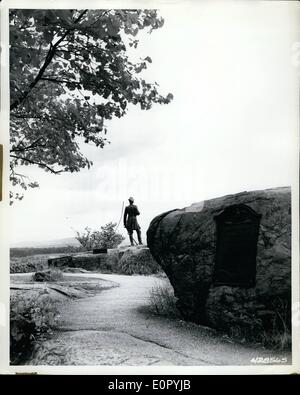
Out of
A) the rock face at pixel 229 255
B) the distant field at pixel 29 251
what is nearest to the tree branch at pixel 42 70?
the distant field at pixel 29 251

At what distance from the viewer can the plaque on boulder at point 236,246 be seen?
18.3 ft

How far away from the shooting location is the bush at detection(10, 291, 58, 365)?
18.3ft

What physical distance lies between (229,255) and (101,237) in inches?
52.6

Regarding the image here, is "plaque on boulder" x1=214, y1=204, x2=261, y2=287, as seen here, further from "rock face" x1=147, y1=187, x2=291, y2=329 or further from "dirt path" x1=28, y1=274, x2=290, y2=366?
"dirt path" x1=28, y1=274, x2=290, y2=366

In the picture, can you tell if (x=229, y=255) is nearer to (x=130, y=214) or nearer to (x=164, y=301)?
(x=164, y=301)

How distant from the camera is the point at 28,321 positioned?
5.61 meters

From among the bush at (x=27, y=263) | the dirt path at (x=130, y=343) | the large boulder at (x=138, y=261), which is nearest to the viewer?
the dirt path at (x=130, y=343)

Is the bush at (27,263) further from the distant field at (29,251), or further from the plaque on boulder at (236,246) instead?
the plaque on boulder at (236,246)

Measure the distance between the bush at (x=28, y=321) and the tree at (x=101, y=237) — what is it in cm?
69

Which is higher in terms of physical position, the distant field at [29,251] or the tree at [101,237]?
the tree at [101,237]

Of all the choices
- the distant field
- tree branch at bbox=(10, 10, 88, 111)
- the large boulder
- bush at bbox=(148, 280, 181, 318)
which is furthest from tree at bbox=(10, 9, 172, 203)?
bush at bbox=(148, 280, 181, 318)

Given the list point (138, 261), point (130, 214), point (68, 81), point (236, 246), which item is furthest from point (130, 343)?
point (68, 81)

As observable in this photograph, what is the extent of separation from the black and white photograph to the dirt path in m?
0.01

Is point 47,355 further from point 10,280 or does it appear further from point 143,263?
point 143,263
